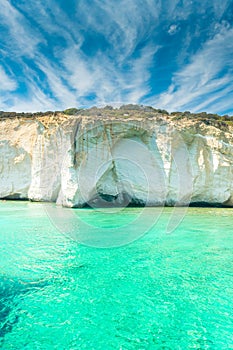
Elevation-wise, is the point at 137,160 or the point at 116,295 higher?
the point at 137,160

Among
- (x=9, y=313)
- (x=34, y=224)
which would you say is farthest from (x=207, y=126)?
(x=9, y=313)

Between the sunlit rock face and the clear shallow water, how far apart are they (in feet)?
34.3

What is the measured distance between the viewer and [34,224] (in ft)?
37.9

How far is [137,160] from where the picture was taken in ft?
63.2

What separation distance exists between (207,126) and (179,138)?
7.91 feet

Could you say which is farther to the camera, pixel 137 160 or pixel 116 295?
pixel 137 160

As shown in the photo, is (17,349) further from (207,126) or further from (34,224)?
(207,126)

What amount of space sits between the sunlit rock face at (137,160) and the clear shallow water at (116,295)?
1046 centimetres

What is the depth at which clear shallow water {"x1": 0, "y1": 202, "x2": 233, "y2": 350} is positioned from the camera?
3.61 m

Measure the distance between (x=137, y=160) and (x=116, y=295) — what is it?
48.9 ft

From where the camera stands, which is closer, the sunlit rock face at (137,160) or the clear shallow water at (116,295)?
the clear shallow water at (116,295)

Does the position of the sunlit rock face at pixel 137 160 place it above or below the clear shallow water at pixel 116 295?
above

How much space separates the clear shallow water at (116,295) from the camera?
11.8 ft

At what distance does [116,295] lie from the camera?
483 cm
